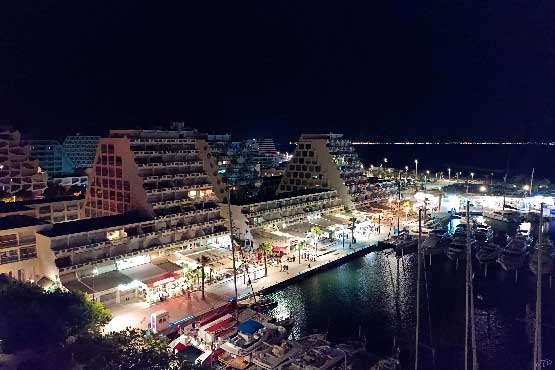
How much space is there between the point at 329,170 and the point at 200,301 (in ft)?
175

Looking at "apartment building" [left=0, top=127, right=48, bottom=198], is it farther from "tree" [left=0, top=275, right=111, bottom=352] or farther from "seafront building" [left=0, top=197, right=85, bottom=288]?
"tree" [left=0, top=275, right=111, bottom=352]

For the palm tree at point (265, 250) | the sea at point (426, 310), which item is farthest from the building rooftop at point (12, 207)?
the sea at point (426, 310)

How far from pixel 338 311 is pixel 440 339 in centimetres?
1137

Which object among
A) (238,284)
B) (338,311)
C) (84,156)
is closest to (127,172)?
(238,284)

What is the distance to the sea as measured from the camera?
4119 cm

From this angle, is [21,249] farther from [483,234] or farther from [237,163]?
[483,234]

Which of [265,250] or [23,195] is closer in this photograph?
[265,250]

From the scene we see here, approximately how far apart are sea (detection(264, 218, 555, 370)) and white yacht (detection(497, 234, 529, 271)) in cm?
107

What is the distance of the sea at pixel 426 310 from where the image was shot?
41.2 metres

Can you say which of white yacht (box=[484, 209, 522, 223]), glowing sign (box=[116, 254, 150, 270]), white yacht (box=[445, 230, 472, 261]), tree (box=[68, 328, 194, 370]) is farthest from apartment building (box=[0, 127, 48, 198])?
white yacht (box=[484, 209, 522, 223])

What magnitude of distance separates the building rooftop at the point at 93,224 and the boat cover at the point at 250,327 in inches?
894

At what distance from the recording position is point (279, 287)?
55812 mm

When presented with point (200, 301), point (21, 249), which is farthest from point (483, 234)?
point (21, 249)

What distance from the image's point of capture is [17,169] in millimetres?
93562
